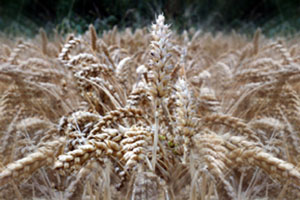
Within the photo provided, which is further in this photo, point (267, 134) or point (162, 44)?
point (267, 134)

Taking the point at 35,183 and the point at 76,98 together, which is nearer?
the point at 35,183

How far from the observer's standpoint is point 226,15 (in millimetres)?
4301

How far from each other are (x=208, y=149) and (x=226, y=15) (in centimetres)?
433

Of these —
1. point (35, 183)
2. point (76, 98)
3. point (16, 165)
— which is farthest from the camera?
point (76, 98)

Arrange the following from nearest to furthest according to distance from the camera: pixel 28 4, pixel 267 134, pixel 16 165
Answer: pixel 16 165
pixel 267 134
pixel 28 4

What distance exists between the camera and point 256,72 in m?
0.88

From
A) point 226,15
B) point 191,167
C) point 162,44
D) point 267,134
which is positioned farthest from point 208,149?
point 226,15

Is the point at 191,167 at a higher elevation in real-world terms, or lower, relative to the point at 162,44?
lower

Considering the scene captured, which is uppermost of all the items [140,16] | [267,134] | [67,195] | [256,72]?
[140,16]

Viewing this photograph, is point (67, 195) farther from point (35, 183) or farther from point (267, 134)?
point (267, 134)

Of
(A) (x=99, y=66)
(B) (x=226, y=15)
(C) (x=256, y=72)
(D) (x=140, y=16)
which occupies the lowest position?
(A) (x=99, y=66)

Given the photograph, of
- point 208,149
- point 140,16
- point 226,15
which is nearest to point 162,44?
point 208,149

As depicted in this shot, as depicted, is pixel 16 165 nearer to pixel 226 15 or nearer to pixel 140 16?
pixel 140 16

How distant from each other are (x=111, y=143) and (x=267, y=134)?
0.35 m
